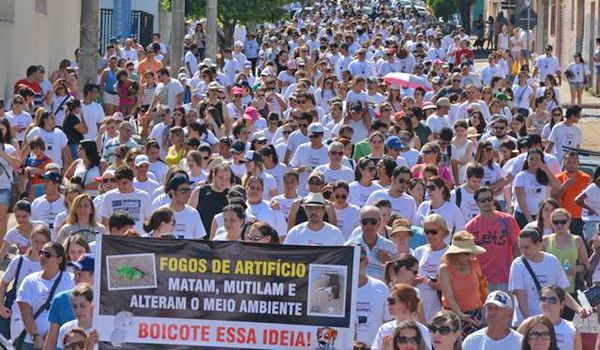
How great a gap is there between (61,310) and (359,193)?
5.20m

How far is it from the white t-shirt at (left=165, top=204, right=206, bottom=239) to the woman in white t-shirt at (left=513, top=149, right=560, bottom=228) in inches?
159

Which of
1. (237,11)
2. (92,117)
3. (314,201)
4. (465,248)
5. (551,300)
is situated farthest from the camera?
(237,11)

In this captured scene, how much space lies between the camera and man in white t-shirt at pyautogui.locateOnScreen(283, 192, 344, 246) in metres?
14.1

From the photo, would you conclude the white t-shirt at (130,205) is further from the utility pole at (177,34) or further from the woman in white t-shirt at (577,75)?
the woman in white t-shirt at (577,75)

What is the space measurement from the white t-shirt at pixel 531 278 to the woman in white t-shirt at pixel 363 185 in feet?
10.6

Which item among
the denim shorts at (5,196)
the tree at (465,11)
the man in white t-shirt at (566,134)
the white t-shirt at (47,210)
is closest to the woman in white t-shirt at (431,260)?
the white t-shirt at (47,210)

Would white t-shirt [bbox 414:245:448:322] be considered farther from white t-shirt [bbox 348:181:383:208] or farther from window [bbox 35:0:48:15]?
window [bbox 35:0:48:15]

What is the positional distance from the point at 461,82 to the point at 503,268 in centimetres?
1478

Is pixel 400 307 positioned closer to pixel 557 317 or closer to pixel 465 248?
pixel 557 317

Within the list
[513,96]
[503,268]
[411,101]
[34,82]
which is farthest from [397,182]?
[513,96]

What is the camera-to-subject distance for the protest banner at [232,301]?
10742 millimetres

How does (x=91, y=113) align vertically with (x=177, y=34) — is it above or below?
below

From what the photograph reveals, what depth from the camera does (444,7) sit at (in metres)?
74.8

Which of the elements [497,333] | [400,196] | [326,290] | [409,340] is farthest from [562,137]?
[409,340]
